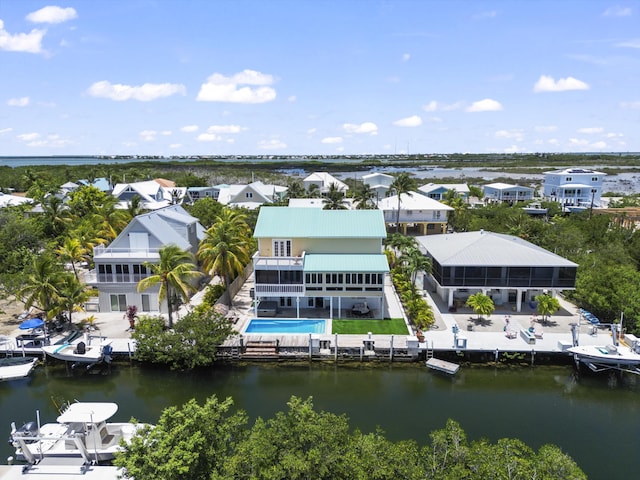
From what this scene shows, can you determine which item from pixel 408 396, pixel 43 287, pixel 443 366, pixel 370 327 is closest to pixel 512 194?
pixel 370 327

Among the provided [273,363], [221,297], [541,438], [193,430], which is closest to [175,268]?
[221,297]

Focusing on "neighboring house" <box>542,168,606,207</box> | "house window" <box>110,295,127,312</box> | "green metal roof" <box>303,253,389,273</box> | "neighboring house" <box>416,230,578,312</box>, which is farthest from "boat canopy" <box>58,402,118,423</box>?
"neighboring house" <box>542,168,606,207</box>

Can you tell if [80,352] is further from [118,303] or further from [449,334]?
[449,334]

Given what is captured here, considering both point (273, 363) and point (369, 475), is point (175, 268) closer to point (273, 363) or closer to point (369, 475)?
point (273, 363)

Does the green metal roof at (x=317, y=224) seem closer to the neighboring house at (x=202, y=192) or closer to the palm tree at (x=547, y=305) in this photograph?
the palm tree at (x=547, y=305)

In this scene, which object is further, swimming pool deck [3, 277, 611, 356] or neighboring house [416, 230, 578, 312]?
neighboring house [416, 230, 578, 312]

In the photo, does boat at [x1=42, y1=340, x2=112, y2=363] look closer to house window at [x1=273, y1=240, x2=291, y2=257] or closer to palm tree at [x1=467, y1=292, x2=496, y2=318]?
house window at [x1=273, y1=240, x2=291, y2=257]
